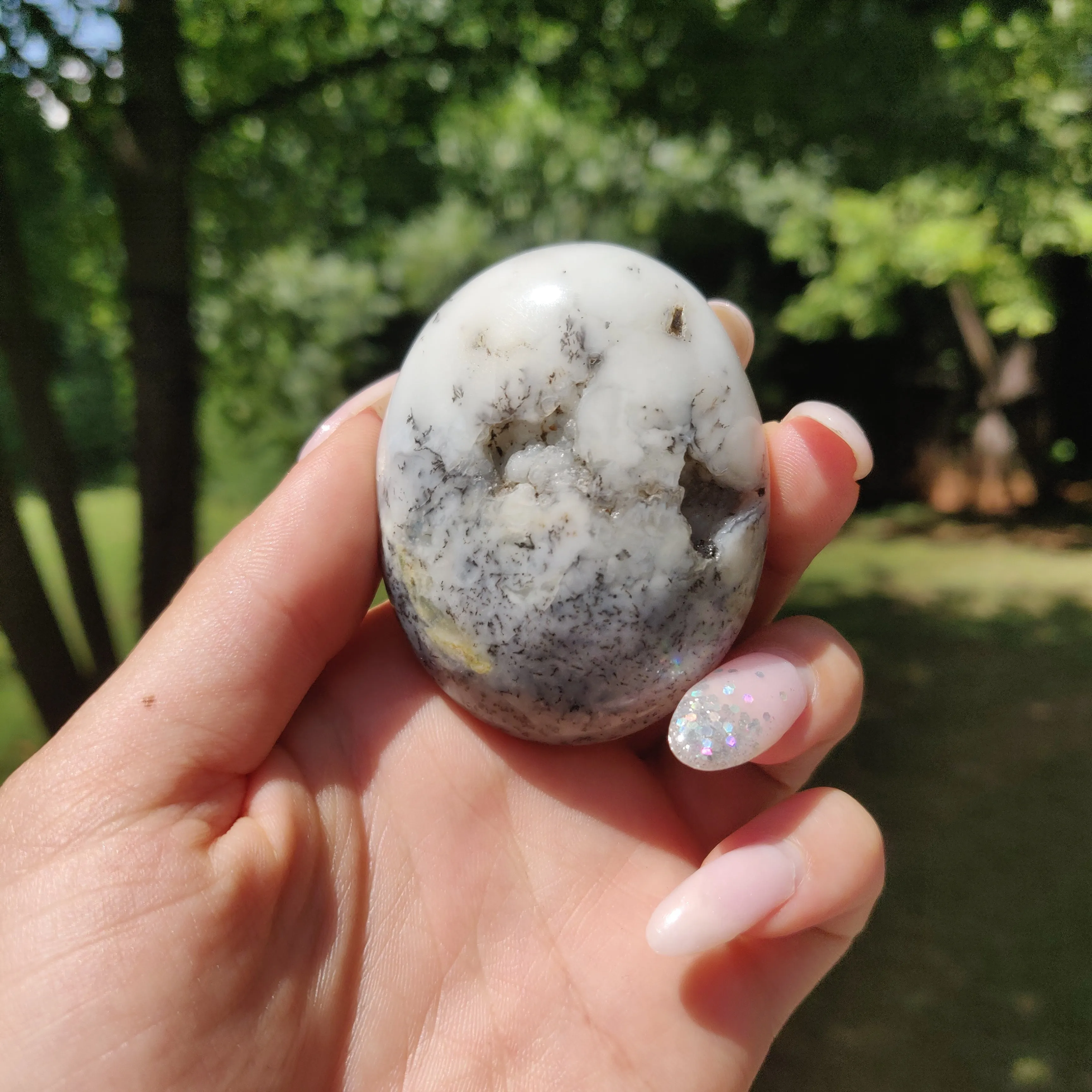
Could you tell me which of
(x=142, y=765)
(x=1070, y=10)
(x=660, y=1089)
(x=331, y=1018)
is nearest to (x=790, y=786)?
(x=660, y=1089)

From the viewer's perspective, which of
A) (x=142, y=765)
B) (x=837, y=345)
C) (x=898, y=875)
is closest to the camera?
(x=142, y=765)

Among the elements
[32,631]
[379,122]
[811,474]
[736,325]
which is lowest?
[32,631]

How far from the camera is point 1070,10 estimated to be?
5059 millimetres

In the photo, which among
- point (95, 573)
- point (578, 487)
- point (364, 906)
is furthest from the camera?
point (95, 573)

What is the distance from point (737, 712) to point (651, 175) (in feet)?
21.9

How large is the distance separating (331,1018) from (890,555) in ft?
25.3

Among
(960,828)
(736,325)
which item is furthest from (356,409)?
(960,828)

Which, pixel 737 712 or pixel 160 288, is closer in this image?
pixel 737 712

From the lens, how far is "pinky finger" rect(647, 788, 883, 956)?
1399 millimetres

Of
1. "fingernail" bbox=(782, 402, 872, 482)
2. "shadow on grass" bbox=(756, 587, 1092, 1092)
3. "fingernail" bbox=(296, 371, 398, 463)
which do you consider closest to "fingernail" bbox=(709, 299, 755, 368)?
"fingernail" bbox=(782, 402, 872, 482)

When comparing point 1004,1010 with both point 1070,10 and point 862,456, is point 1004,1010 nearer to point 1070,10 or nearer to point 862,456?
point 862,456

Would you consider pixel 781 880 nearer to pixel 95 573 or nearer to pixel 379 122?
pixel 95 573

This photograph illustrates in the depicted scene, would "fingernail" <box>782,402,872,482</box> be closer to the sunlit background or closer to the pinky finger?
the pinky finger

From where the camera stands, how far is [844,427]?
1.63 metres
